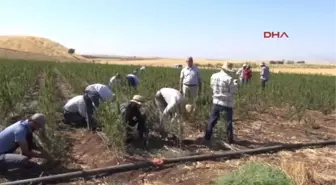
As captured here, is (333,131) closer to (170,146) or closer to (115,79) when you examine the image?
(170,146)

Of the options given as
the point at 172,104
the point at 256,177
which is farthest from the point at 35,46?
the point at 256,177

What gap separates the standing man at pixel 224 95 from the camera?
700cm

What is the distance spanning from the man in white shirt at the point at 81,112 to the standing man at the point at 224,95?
1.92 m

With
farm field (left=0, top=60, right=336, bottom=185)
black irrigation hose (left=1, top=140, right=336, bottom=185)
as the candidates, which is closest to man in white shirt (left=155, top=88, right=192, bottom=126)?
farm field (left=0, top=60, right=336, bottom=185)

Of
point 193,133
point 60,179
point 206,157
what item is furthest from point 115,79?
point 60,179

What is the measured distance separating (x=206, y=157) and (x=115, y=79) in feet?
13.0

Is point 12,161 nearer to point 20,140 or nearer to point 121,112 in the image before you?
point 20,140

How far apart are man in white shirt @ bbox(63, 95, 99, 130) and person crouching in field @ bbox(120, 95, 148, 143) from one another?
0.92 metres

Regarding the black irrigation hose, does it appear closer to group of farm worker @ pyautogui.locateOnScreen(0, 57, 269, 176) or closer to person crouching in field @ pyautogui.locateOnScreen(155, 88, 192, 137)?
group of farm worker @ pyautogui.locateOnScreen(0, 57, 269, 176)

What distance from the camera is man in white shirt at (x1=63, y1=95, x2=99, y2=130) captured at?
24.6 ft

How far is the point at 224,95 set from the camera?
23.2 feet

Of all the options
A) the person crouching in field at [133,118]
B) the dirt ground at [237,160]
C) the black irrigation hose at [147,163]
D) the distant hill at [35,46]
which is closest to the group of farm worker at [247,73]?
the dirt ground at [237,160]

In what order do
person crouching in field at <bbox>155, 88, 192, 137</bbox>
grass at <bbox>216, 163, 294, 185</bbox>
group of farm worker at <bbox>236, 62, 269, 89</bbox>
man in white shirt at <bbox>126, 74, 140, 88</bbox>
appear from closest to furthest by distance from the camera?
grass at <bbox>216, 163, 294, 185</bbox>
person crouching in field at <bbox>155, 88, 192, 137</bbox>
man in white shirt at <bbox>126, 74, 140, 88</bbox>
group of farm worker at <bbox>236, 62, 269, 89</bbox>

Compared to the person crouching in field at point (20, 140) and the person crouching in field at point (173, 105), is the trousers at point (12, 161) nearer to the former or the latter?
the person crouching in field at point (20, 140)
